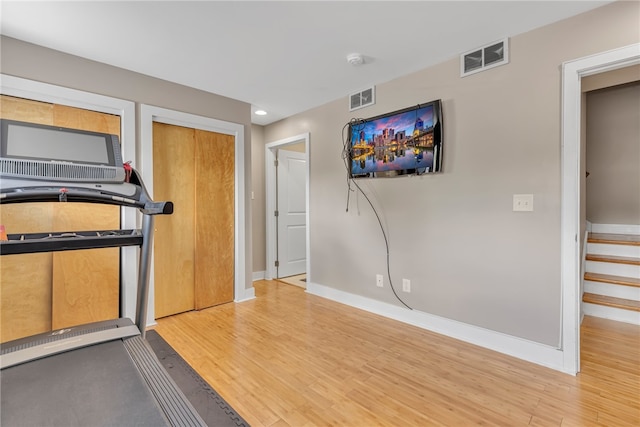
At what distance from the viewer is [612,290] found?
10.1 feet

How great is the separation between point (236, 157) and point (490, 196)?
8.82 feet

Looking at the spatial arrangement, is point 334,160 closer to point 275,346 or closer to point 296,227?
point 296,227

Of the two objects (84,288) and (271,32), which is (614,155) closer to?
(271,32)

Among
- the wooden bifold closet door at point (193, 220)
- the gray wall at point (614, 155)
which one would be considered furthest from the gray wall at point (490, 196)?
the gray wall at point (614, 155)

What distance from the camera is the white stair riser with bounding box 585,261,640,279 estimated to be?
121 inches

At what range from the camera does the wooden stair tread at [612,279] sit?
9.74 feet

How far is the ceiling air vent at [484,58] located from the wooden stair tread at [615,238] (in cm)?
265

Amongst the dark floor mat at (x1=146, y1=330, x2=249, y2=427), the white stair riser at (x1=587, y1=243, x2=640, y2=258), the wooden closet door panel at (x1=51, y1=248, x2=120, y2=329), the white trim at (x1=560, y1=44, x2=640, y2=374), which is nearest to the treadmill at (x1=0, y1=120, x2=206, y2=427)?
the dark floor mat at (x1=146, y1=330, x2=249, y2=427)

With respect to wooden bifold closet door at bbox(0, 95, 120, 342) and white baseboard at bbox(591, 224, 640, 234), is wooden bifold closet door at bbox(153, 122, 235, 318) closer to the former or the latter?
wooden bifold closet door at bbox(0, 95, 120, 342)

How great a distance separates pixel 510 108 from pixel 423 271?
151cm

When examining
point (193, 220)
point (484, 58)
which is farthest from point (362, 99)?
point (193, 220)

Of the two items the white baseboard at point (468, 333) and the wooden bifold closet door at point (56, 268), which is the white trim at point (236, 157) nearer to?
the wooden bifold closet door at point (56, 268)

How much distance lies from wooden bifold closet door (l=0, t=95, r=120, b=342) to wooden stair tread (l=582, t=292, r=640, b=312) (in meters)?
4.60

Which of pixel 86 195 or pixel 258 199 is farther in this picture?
pixel 258 199
